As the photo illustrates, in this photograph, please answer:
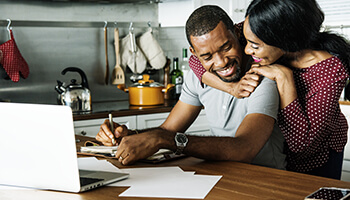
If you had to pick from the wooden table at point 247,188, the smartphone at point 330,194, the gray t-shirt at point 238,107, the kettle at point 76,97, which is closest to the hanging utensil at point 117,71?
the kettle at point 76,97

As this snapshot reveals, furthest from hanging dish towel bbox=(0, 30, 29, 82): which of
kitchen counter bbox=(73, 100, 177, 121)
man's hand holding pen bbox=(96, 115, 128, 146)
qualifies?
man's hand holding pen bbox=(96, 115, 128, 146)

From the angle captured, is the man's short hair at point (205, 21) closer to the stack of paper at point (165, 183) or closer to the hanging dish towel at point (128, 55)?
the stack of paper at point (165, 183)

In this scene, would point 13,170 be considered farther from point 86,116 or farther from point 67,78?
point 67,78

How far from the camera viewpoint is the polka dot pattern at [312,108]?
1.98 metres

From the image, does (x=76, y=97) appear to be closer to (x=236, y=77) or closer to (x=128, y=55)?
(x=128, y=55)

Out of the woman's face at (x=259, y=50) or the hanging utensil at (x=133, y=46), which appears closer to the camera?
the woman's face at (x=259, y=50)

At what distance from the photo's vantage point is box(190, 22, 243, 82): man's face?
196cm

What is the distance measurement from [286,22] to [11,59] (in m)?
2.31

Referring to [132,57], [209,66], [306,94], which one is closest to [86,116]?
[132,57]

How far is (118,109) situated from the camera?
11.6 feet

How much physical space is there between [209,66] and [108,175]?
77 centimetres

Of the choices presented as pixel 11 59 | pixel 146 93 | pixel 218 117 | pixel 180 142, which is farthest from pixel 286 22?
pixel 11 59

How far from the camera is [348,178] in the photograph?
11.5ft

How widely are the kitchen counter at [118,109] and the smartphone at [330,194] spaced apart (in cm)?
226
